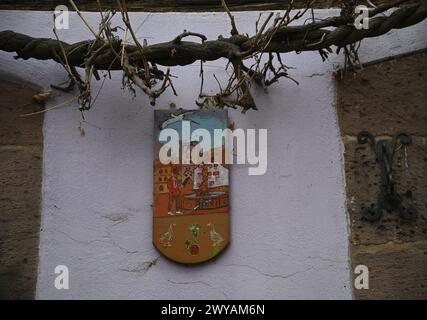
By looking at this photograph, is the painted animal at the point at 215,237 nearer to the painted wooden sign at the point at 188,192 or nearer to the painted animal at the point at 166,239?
the painted wooden sign at the point at 188,192

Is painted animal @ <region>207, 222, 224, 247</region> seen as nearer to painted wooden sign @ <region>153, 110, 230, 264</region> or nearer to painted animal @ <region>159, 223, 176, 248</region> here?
painted wooden sign @ <region>153, 110, 230, 264</region>

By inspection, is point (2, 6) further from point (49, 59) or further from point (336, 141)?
point (336, 141)

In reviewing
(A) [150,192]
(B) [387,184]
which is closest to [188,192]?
(A) [150,192]

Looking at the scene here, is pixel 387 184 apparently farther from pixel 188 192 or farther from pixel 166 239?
pixel 166 239

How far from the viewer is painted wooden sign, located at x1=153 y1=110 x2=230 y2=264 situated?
10.9ft

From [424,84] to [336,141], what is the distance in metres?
0.56

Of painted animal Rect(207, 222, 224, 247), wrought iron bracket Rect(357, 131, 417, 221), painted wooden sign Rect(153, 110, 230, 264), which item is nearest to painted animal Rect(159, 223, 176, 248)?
painted wooden sign Rect(153, 110, 230, 264)

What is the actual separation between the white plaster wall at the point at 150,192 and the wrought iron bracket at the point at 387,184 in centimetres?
17

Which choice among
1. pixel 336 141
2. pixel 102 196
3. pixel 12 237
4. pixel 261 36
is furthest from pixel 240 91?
pixel 12 237

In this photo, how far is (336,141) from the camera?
3.49m

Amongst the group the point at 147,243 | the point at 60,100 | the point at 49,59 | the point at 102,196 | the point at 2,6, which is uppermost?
the point at 2,6

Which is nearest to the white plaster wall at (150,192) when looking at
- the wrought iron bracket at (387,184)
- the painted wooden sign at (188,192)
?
the painted wooden sign at (188,192)

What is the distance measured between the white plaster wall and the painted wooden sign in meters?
0.06

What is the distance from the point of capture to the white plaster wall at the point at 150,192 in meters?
3.33
